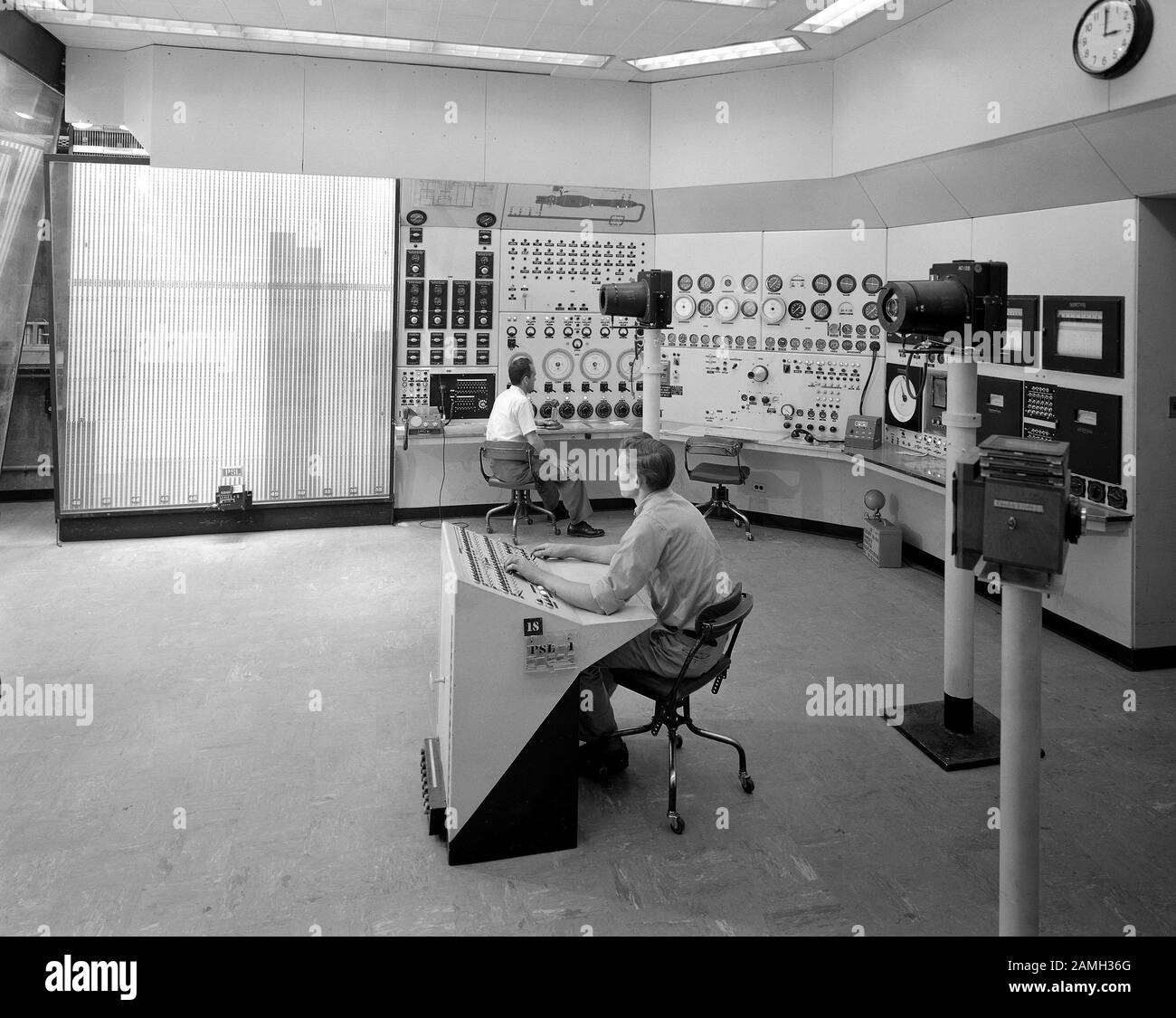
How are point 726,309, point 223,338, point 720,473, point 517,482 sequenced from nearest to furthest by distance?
point 517,482 < point 223,338 < point 720,473 < point 726,309

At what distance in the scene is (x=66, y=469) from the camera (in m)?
7.46

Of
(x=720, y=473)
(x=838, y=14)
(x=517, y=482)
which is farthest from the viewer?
(x=720, y=473)

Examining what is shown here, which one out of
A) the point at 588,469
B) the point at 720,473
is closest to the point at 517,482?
the point at 588,469

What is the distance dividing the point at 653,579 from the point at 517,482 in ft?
13.3

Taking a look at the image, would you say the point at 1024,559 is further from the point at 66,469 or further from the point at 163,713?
the point at 66,469

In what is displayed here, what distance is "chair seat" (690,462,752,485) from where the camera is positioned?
25.7ft

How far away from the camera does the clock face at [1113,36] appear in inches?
167

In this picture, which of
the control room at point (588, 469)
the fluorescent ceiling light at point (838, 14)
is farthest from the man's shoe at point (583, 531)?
the fluorescent ceiling light at point (838, 14)

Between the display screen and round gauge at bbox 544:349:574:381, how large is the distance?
170 inches

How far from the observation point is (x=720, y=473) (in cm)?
789

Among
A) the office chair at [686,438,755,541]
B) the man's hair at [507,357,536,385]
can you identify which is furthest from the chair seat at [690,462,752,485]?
the man's hair at [507,357,536,385]

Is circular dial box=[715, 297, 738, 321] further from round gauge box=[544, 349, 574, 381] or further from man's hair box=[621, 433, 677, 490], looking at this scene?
man's hair box=[621, 433, 677, 490]

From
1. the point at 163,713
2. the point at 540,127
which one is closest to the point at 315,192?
the point at 540,127

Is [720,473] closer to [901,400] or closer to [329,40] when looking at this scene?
[901,400]
